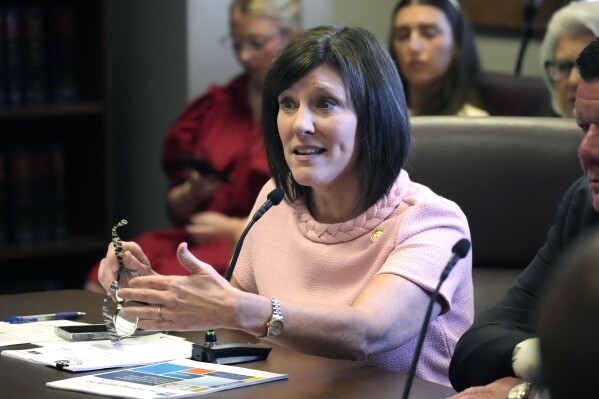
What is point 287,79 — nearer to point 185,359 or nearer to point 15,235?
point 185,359

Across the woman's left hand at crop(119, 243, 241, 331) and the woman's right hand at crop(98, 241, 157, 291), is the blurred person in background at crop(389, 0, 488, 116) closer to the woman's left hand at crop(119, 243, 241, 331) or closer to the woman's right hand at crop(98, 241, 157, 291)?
the woman's right hand at crop(98, 241, 157, 291)

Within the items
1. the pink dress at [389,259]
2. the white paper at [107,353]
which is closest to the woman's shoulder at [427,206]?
the pink dress at [389,259]

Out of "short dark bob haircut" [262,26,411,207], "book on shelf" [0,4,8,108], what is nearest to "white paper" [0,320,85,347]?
"short dark bob haircut" [262,26,411,207]

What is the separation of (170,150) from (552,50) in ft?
4.12

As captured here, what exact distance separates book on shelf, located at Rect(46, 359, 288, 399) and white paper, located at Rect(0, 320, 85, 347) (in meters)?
0.27

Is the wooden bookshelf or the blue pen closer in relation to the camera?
the blue pen

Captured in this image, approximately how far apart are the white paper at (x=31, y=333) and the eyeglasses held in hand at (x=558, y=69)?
1.76 meters

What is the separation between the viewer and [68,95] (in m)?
4.10

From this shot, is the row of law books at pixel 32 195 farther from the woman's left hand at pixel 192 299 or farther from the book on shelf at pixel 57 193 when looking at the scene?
the woman's left hand at pixel 192 299

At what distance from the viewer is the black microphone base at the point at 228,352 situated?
65.5 inches

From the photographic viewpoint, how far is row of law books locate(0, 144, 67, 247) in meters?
4.02

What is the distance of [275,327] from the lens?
63.9 inches

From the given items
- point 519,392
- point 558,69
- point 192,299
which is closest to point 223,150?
point 558,69

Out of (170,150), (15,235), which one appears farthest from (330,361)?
(15,235)
